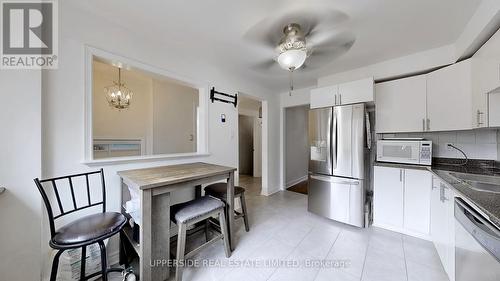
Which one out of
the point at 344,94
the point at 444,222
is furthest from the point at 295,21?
the point at 444,222

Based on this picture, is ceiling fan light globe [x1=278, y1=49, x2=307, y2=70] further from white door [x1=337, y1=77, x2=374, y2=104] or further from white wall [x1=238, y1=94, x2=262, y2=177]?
white wall [x1=238, y1=94, x2=262, y2=177]

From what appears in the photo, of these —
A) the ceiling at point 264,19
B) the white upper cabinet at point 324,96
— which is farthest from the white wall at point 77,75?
the white upper cabinet at point 324,96

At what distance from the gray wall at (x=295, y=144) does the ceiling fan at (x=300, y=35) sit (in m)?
2.35

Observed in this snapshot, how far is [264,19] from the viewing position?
5.27ft

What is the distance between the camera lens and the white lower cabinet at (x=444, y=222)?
53.3 inches

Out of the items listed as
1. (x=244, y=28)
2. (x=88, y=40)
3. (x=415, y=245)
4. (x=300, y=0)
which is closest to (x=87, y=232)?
(x=88, y=40)

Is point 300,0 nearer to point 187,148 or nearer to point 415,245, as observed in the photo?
point 415,245

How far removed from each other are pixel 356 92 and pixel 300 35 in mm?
1257

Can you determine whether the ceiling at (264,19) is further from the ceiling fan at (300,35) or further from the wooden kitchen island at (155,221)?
the wooden kitchen island at (155,221)

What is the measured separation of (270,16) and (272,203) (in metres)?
2.93

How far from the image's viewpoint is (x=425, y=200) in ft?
6.67

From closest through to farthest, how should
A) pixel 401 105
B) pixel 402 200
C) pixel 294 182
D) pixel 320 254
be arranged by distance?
pixel 320 254 → pixel 402 200 → pixel 401 105 → pixel 294 182

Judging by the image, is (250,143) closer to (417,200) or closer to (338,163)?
(338,163)

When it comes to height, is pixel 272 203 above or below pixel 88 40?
below
